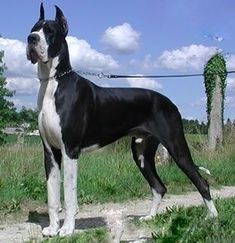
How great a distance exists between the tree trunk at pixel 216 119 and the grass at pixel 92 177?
650cm

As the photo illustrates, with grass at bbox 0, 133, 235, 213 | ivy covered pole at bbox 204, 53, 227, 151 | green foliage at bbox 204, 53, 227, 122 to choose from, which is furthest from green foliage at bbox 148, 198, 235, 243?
green foliage at bbox 204, 53, 227, 122

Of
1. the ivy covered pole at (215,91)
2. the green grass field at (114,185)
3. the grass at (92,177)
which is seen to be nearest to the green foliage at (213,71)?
the ivy covered pole at (215,91)

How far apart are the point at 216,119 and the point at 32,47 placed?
16.3 m

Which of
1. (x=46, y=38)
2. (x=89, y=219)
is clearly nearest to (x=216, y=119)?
(x=89, y=219)

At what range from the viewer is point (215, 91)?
22391 mm

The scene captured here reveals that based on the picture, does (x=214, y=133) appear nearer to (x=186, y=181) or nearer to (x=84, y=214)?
(x=186, y=181)

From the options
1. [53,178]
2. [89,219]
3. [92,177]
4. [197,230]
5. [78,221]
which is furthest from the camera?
[92,177]

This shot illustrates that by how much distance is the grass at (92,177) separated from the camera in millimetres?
8984

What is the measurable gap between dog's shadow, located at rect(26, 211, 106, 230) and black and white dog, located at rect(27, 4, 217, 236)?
0.73 meters

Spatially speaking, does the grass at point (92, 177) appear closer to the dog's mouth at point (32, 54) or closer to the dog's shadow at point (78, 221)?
the dog's shadow at point (78, 221)

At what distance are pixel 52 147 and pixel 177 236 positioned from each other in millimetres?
1981

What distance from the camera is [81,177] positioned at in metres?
10.2

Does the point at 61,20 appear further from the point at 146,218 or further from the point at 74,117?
the point at 146,218

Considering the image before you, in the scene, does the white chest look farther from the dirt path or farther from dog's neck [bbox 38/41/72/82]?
the dirt path
